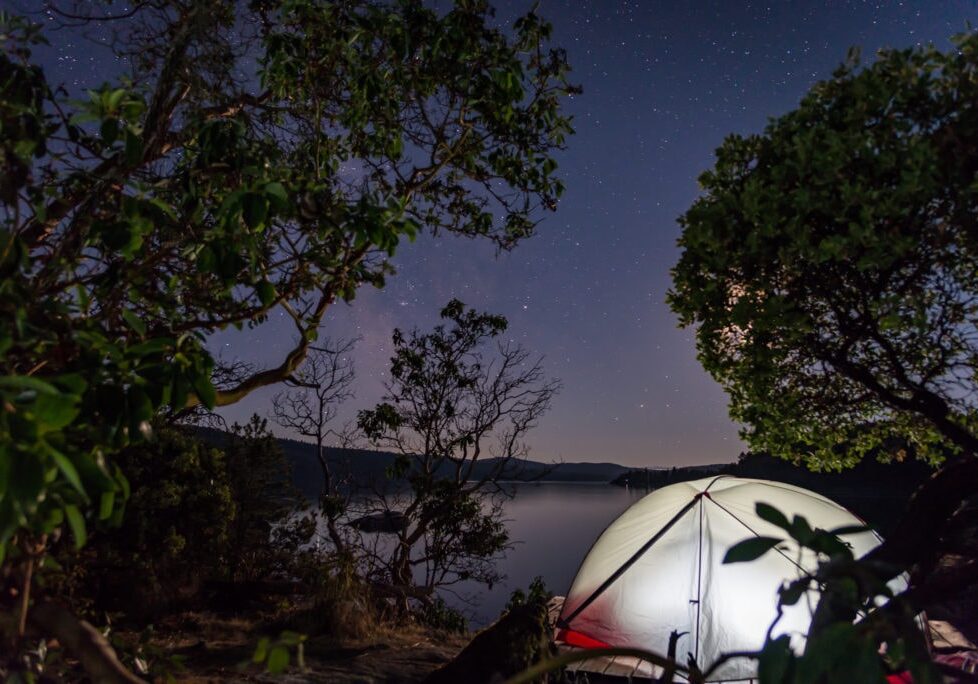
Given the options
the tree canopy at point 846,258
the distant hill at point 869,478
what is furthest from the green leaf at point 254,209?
the distant hill at point 869,478

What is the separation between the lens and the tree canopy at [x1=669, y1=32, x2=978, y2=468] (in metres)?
3.32

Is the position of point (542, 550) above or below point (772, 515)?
below

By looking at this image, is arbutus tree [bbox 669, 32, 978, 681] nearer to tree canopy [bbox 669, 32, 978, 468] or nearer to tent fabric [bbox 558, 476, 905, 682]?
tree canopy [bbox 669, 32, 978, 468]

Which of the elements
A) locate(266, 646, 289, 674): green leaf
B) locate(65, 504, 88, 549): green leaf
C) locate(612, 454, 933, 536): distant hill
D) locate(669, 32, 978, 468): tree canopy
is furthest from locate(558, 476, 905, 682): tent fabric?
locate(612, 454, 933, 536): distant hill

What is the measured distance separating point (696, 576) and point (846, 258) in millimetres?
4038

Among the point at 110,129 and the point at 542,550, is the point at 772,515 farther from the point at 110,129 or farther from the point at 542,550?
the point at 542,550

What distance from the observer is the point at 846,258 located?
3645mm

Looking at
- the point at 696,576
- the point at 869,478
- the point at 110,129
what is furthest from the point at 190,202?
the point at 869,478

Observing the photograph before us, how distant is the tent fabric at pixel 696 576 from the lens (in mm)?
5969

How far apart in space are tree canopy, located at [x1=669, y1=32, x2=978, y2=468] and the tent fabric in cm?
185

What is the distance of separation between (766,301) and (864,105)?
4.31 ft

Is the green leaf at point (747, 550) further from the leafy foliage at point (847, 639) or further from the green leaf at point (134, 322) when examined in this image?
the green leaf at point (134, 322)

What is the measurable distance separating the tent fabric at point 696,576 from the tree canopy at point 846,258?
1.85 meters

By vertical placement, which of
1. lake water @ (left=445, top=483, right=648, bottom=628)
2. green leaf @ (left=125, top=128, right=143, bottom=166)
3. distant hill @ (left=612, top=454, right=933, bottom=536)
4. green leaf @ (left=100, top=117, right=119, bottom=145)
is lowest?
lake water @ (left=445, top=483, right=648, bottom=628)
